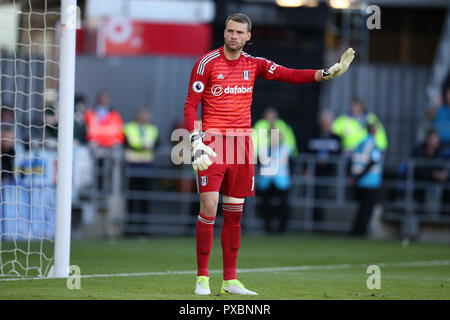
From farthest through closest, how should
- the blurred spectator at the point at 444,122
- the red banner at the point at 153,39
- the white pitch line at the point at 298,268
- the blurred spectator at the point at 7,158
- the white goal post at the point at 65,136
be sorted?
the red banner at the point at 153,39 < the blurred spectator at the point at 444,122 < the blurred spectator at the point at 7,158 < the white pitch line at the point at 298,268 < the white goal post at the point at 65,136

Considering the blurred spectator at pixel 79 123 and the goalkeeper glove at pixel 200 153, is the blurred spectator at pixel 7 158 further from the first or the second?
the goalkeeper glove at pixel 200 153

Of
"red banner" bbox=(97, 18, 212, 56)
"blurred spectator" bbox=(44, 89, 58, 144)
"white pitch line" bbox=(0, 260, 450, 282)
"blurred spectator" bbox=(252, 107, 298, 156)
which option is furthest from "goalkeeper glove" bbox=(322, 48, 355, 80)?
"red banner" bbox=(97, 18, 212, 56)

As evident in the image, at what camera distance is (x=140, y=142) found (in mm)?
17656

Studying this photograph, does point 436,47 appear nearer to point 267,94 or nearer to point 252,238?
point 267,94

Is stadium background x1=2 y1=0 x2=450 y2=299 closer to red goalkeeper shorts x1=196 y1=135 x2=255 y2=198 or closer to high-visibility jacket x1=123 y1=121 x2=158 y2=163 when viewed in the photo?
high-visibility jacket x1=123 y1=121 x2=158 y2=163

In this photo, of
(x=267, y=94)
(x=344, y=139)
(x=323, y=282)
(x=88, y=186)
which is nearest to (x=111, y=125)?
(x=88, y=186)

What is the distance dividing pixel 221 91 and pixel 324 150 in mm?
10740

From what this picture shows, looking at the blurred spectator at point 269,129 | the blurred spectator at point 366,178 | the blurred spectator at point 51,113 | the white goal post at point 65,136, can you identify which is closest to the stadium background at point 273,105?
the blurred spectator at point 366,178

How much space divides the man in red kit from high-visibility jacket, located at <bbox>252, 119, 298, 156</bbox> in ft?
27.4

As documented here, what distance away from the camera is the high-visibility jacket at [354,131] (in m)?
17.5

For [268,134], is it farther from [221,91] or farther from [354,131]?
[221,91]

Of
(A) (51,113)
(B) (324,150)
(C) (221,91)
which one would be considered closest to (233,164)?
(C) (221,91)

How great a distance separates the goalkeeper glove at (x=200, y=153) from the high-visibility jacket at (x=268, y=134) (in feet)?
28.3

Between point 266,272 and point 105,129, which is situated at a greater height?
point 105,129
